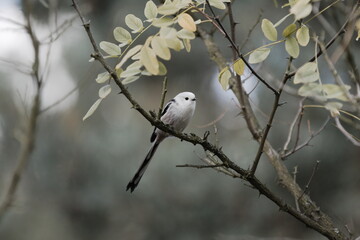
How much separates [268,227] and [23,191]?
2.57 metres

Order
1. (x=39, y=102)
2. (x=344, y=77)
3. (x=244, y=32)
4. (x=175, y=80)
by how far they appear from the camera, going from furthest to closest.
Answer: (x=175, y=80) < (x=244, y=32) < (x=344, y=77) < (x=39, y=102)

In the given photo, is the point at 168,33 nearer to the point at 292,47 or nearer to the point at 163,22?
the point at 163,22

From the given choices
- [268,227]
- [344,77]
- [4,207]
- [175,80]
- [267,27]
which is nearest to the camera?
[267,27]

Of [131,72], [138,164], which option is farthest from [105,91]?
[138,164]

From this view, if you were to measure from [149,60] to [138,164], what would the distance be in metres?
3.72

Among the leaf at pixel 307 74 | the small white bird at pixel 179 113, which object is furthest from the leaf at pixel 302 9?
the small white bird at pixel 179 113

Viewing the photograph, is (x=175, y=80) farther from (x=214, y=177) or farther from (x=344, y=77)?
(x=344, y=77)

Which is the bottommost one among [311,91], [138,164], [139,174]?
[138,164]

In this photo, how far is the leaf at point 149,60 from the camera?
0.94 meters

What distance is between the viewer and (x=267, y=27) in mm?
1076

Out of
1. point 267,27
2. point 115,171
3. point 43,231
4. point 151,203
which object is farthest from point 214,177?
point 267,27

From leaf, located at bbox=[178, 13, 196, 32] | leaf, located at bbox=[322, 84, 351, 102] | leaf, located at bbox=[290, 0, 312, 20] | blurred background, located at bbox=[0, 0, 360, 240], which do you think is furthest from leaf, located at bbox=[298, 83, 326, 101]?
blurred background, located at bbox=[0, 0, 360, 240]

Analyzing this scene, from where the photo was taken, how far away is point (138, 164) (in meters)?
4.61

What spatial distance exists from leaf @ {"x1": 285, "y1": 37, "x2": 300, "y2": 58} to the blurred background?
312 centimetres
